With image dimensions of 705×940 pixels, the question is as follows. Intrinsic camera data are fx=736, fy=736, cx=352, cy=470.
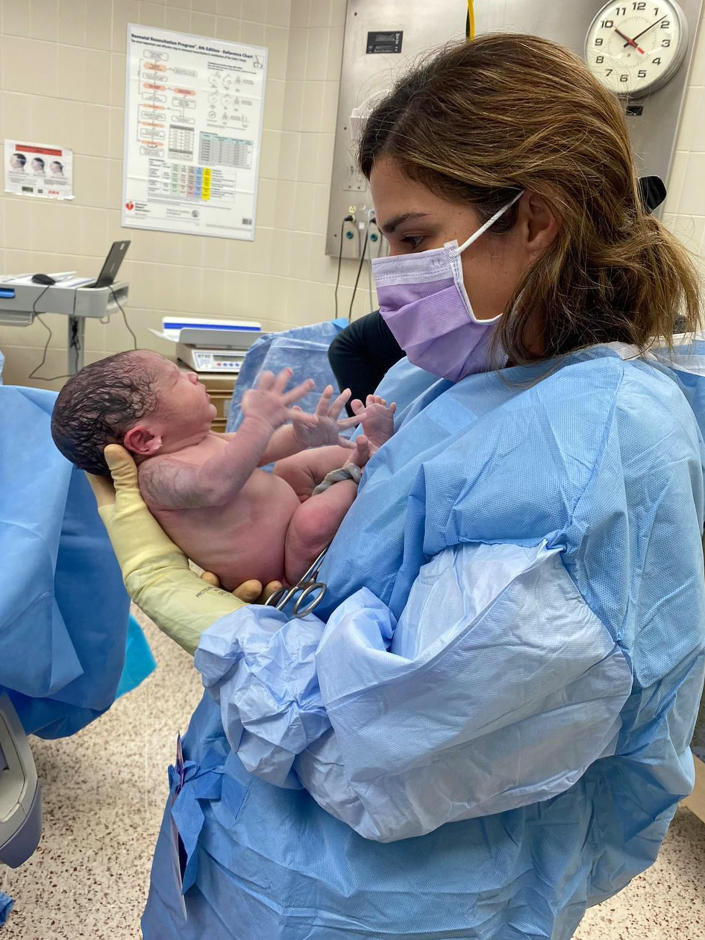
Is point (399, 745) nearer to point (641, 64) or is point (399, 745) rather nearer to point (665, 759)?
point (665, 759)

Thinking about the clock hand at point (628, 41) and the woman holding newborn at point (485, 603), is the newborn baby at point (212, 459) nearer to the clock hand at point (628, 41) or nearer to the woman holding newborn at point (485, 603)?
the woman holding newborn at point (485, 603)

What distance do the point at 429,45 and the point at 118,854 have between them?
2750 mm

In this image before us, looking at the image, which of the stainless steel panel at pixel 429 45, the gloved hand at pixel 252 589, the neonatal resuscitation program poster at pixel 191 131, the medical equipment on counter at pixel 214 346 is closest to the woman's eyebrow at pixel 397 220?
the gloved hand at pixel 252 589

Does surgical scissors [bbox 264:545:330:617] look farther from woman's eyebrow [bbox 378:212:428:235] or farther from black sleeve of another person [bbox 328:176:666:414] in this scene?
black sleeve of another person [bbox 328:176:666:414]

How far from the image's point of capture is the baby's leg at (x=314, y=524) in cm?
116

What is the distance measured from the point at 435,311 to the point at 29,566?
2.79 feet

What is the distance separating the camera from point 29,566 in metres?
1.31

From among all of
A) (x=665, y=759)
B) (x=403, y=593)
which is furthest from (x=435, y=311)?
(x=665, y=759)

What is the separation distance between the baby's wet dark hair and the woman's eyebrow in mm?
493

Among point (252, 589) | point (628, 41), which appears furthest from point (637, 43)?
point (252, 589)

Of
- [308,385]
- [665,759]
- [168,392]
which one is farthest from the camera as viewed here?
[168,392]

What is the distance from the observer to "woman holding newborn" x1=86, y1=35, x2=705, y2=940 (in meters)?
0.69

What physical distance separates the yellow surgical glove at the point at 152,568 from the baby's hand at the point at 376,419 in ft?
1.10

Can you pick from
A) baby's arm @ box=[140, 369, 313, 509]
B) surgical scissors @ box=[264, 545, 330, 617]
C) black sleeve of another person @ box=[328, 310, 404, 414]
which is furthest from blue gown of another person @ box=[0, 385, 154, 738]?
black sleeve of another person @ box=[328, 310, 404, 414]
